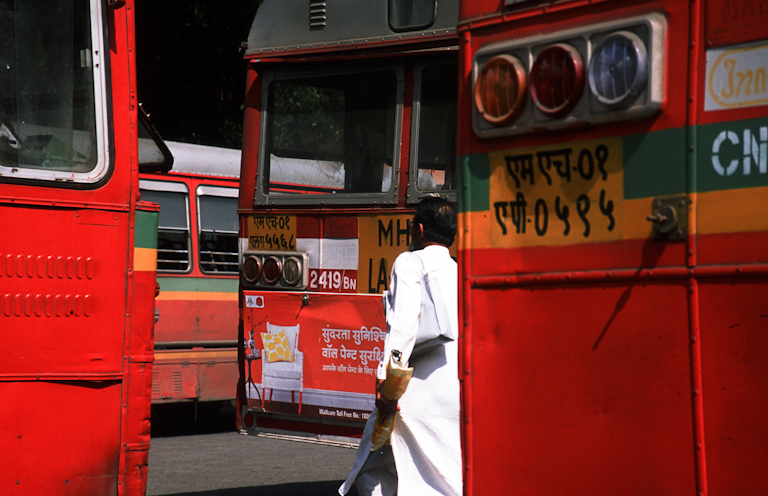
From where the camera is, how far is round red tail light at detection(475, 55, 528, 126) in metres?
2.42

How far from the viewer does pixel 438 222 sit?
157 inches

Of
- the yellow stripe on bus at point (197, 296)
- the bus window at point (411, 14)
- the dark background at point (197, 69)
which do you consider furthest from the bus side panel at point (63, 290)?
the dark background at point (197, 69)

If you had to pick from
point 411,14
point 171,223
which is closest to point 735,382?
point 411,14

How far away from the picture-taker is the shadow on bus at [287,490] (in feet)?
20.0

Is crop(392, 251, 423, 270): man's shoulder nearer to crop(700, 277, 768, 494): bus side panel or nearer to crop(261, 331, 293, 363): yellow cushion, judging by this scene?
crop(261, 331, 293, 363): yellow cushion

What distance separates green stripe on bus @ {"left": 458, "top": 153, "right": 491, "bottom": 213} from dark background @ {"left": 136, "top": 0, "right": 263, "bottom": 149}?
10647 mm

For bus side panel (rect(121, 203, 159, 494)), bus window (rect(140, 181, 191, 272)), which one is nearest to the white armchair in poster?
bus side panel (rect(121, 203, 159, 494))

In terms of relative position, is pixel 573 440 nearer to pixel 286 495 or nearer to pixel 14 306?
pixel 14 306

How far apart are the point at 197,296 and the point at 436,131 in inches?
188

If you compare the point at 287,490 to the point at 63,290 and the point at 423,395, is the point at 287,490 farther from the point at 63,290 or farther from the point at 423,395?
the point at 63,290

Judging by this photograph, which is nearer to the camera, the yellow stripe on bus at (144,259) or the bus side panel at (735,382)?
the bus side panel at (735,382)

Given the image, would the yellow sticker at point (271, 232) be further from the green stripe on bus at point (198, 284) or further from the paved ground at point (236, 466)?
the green stripe on bus at point (198, 284)

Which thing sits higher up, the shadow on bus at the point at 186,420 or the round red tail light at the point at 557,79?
the round red tail light at the point at 557,79

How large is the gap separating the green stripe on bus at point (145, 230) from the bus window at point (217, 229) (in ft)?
16.9
